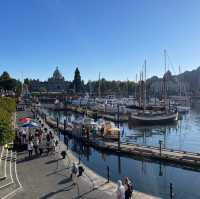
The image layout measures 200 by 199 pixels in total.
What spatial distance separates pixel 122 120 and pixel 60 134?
2975 centimetres

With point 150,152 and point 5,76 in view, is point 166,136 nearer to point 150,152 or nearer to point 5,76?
point 150,152

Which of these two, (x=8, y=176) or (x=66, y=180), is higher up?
(x=8, y=176)

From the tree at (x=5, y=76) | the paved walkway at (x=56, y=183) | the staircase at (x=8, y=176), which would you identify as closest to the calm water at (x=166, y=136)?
the paved walkway at (x=56, y=183)

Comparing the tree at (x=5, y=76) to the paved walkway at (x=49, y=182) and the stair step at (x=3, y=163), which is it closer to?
the stair step at (x=3, y=163)

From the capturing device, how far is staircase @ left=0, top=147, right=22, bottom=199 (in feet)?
71.7

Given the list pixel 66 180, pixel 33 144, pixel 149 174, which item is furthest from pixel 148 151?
pixel 66 180

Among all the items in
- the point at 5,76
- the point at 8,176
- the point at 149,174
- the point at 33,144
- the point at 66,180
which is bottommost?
the point at 149,174

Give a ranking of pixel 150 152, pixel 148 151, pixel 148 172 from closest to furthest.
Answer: pixel 148 172
pixel 150 152
pixel 148 151

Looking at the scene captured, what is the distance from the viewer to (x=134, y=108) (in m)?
96.6

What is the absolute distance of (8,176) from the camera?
25.0 meters

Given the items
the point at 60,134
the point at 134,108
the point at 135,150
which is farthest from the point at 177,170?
the point at 134,108

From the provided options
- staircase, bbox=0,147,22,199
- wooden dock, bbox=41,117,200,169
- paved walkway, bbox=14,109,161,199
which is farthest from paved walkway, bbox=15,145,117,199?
wooden dock, bbox=41,117,200,169

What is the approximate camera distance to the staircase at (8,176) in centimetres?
2184

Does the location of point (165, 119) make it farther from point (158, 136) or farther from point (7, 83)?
point (7, 83)
